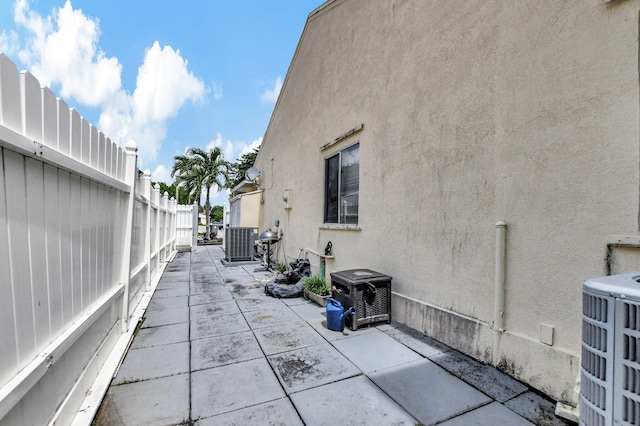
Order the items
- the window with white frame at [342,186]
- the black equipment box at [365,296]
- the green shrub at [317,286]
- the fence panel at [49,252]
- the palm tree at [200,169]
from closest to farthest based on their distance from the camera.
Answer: the fence panel at [49,252], the black equipment box at [365,296], the green shrub at [317,286], the window with white frame at [342,186], the palm tree at [200,169]

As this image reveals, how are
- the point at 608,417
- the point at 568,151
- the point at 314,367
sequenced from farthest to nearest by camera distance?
the point at 314,367, the point at 568,151, the point at 608,417

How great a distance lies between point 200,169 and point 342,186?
1883 centimetres

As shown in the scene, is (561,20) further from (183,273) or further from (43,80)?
(183,273)

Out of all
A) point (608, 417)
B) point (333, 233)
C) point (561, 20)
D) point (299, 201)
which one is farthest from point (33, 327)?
point (299, 201)

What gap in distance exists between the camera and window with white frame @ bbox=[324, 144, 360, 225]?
5.18 m

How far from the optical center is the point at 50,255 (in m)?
1.69

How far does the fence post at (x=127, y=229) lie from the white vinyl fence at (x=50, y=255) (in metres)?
0.58

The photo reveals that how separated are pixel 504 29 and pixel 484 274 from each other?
231cm

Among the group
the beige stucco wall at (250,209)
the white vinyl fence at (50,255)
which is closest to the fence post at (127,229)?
the white vinyl fence at (50,255)

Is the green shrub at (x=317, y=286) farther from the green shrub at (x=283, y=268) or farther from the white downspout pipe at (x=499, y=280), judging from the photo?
the white downspout pipe at (x=499, y=280)

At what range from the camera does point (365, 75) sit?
4762 mm

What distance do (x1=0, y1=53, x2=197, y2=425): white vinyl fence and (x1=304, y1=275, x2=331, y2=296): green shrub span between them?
9.90 ft

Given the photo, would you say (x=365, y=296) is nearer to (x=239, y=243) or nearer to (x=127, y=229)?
(x=127, y=229)

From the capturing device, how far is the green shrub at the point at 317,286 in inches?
198
